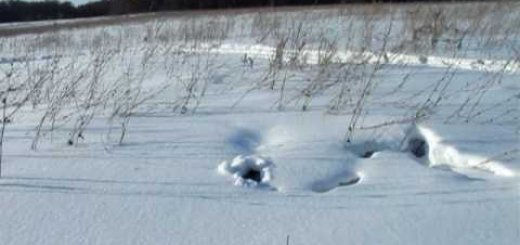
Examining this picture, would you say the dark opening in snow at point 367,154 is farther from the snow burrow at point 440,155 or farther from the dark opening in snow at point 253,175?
the dark opening in snow at point 253,175

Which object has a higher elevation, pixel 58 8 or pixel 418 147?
pixel 418 147

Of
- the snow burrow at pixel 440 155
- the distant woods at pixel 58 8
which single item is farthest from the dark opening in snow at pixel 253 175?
the distant woods at pixel 58 8

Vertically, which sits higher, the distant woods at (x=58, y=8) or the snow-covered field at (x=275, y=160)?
the snow-covered field at (x=275, y=160)

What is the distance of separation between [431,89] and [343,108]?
0.85m

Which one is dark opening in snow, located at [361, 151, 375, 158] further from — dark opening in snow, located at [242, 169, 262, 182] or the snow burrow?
dark opening in snow, located at [242, 169, 262, 182]

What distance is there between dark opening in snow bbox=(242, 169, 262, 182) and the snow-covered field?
15 millimetres

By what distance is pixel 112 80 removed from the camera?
14.5 ft

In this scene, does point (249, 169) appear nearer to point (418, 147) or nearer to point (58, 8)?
point (418, 147)

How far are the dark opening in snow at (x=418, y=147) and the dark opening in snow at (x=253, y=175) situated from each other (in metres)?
0.75

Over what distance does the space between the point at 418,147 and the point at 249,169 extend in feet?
2.73

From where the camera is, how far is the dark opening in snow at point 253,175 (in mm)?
2212

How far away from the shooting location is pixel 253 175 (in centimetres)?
225

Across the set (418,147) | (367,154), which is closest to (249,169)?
(367,154)

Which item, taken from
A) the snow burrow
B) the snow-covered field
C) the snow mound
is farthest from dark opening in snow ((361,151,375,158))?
the snow mound
